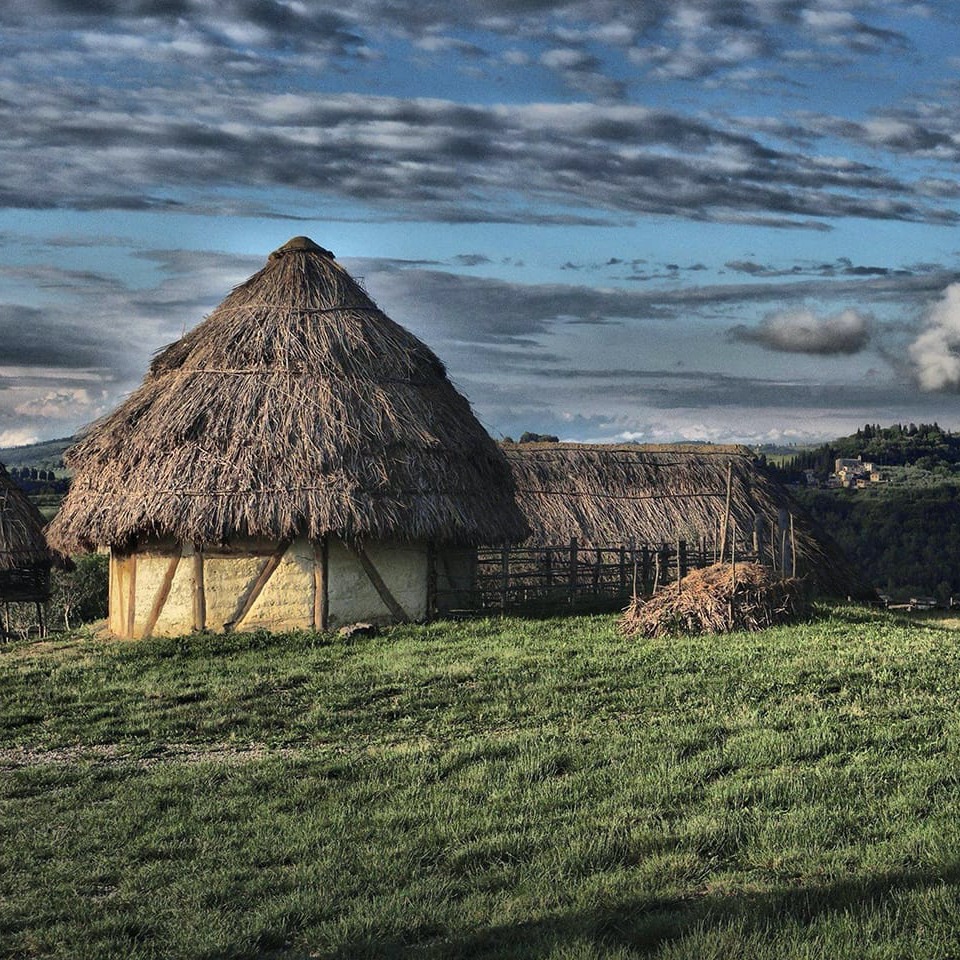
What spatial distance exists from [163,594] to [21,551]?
10.3 m

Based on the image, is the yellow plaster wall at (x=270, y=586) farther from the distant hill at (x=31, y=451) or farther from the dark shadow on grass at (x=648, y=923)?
the distant hill at (x=31, y=451)

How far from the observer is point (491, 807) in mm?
8242

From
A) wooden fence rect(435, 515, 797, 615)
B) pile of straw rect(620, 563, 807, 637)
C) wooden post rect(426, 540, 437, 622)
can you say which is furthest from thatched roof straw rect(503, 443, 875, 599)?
pile of straw rect(620, 563, 807, 637)

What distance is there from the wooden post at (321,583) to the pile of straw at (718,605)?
14.7ft

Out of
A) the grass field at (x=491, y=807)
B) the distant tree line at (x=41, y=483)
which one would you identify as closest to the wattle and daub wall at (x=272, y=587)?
the grass field at (x=491, y=807)

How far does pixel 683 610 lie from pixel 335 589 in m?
5.29

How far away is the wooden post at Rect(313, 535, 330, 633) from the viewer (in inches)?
712

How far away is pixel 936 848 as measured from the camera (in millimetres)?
6871

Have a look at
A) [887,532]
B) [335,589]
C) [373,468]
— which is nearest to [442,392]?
[373,468]

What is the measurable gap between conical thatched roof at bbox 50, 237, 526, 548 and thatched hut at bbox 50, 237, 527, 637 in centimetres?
3

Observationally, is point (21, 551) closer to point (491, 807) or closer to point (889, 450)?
point (491, 807)

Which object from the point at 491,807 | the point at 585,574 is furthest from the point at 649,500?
the point at 491,807

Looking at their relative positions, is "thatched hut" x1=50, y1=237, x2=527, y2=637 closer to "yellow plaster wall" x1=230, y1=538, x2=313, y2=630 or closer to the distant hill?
"yellow plaster wall" x1=230, y1=538, x2=313, y2=630

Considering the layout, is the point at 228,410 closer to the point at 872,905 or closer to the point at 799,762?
the point at 799,762
